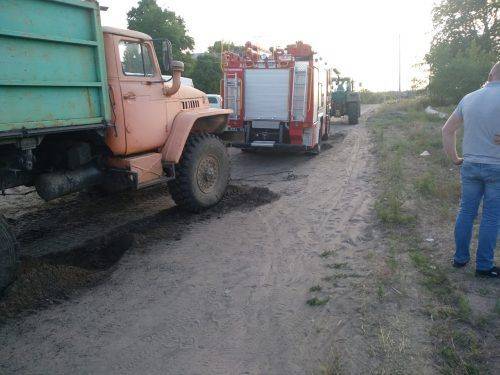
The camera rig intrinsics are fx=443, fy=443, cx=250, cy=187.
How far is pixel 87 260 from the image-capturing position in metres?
5.08

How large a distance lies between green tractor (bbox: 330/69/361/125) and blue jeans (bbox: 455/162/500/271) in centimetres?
1568

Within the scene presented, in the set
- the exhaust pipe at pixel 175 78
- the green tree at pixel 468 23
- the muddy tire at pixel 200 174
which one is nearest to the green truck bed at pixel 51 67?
the exhaust pipe at pixel 175 78

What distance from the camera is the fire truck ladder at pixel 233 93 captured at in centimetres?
1098

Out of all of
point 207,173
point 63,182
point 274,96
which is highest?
point 274,96

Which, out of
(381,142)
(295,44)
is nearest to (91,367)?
(295,44)

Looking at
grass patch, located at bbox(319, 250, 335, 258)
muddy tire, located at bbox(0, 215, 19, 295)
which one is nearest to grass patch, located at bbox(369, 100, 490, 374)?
grass patch, located at bbox(319, 250, 335, 258)

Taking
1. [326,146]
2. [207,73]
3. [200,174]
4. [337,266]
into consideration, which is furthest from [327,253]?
[207,73]

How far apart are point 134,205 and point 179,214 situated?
3.05 ft

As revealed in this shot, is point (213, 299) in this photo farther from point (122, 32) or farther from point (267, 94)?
point (267, 94)

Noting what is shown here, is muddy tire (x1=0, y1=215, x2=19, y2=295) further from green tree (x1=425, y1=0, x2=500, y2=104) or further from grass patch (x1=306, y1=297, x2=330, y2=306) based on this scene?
green tree (x1=425, y1=0, x2=500, y2=104)

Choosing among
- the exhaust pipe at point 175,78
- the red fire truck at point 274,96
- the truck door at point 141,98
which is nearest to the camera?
the truck door at point 141,98

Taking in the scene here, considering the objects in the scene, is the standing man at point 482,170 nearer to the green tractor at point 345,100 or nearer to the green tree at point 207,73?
the green tractor at point 345,100

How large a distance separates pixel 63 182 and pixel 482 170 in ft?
14.5

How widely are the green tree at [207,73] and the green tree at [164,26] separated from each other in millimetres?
639
